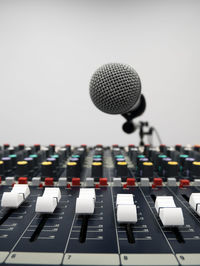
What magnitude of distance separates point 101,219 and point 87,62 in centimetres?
194

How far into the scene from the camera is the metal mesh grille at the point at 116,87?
0.77m

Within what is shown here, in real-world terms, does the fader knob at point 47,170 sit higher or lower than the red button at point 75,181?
higher

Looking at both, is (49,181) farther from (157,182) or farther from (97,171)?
(157,182)

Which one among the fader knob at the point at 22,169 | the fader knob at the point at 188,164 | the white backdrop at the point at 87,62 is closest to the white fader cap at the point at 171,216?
the fader knob at the point at 188,164

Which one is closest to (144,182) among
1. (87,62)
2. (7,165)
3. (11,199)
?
(11,199)

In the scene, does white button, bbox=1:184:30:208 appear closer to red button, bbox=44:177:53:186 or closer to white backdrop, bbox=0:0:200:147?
red button, bbox=44:177:53:186

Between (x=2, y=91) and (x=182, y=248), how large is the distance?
2379 millimetres

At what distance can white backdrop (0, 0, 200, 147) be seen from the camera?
2.21 meters

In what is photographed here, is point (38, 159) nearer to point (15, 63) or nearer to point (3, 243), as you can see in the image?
point (3, 243)

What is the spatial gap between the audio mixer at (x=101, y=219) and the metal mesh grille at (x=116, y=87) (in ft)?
0.99

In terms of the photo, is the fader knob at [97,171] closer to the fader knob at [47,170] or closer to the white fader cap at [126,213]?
the fader knob at [47,170]

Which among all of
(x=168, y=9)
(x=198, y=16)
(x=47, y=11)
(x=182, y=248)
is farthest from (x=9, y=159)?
(x=198, y=16)

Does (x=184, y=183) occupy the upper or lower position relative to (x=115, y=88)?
lower

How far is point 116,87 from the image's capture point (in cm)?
77
